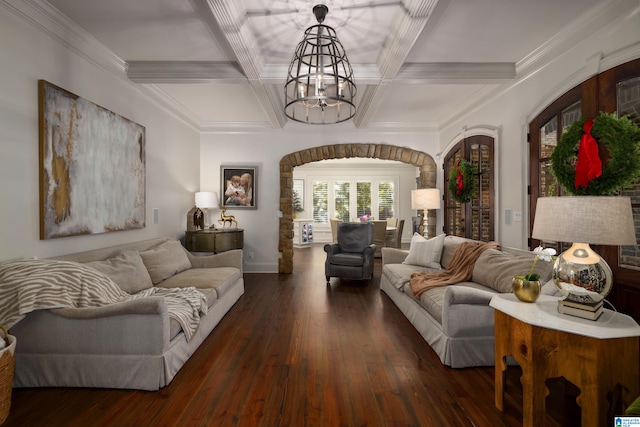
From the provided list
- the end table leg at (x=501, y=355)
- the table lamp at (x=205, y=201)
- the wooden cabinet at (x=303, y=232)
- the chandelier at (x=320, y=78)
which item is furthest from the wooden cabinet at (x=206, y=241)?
the wooden cabinet at (x=303, y=232)

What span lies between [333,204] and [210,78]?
7.85 metres

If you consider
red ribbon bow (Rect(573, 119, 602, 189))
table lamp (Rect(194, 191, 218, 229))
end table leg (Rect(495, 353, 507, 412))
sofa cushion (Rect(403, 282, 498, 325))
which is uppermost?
red ribbon bow (Rect(573, 119, 602, 189))

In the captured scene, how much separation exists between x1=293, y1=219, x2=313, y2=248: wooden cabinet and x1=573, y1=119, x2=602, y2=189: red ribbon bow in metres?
8.15

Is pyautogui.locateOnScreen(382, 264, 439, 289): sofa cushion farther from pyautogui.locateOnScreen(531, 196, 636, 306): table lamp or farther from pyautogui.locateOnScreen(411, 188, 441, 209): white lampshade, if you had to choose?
pyautogui.locateOnScreen(531, 196, 636, 306): table lamp

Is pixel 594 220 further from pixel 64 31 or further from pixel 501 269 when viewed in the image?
pixel 64 31

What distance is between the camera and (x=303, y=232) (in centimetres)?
1033

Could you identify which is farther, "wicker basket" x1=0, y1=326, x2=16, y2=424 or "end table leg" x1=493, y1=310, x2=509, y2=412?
"end table leg" x1=493, y1=310, x2=509, y2=412

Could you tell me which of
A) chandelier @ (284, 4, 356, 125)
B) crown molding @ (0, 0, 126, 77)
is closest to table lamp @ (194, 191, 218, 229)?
chandelier @ (284, 4, 356, 125)

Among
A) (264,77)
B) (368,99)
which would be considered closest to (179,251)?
(264,77)

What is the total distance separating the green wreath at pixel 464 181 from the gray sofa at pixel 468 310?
119 cm

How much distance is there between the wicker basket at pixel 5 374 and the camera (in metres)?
1.78

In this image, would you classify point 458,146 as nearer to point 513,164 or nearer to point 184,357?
point 513,164

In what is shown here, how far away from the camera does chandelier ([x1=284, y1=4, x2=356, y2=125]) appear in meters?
2.14

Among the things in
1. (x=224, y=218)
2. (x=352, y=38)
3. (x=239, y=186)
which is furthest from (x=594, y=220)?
(x=239, y=186)
